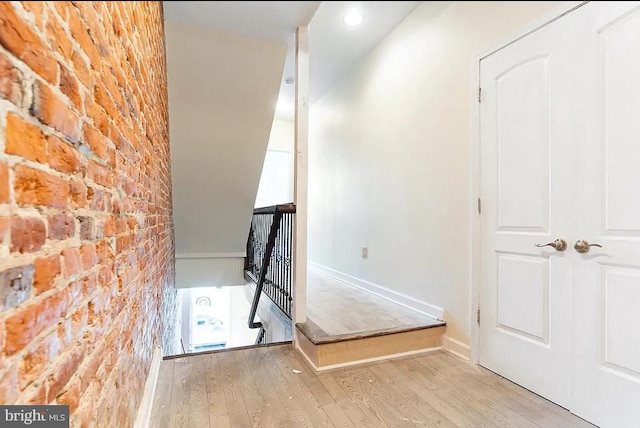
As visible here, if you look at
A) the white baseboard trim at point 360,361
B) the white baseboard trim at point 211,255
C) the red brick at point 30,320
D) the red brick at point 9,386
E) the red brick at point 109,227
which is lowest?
the white baseboard trim at point 360,361

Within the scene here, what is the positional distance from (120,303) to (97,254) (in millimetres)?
317

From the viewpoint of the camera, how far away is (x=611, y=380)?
5.00 ft

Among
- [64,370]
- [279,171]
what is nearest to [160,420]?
[64,370]

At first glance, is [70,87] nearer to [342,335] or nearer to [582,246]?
[342,335]

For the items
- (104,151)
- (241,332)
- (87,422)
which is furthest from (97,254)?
(241,332)

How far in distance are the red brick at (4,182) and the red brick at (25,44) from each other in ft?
0.54

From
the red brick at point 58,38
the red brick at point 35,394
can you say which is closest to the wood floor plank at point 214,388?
the red brick at point 35,394

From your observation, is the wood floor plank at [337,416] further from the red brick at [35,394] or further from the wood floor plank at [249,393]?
the red brick at [35,394]

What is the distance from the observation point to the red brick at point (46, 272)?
1.80 feet

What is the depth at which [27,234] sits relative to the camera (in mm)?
519

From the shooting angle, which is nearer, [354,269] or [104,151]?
[104,151]

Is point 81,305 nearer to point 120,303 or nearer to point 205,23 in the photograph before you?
point 120,303

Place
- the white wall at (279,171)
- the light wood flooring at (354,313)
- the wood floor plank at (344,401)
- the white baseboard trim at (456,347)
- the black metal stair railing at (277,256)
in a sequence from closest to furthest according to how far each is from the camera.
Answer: the wood floor plank at (344,401) < the white baseboard trim at (456,347) < the light wood flooring at (354,313) < the black metal stair railing at (277,256) < the white wall at (279,171)

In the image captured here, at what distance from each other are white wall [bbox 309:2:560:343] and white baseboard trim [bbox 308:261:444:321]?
5 cm
